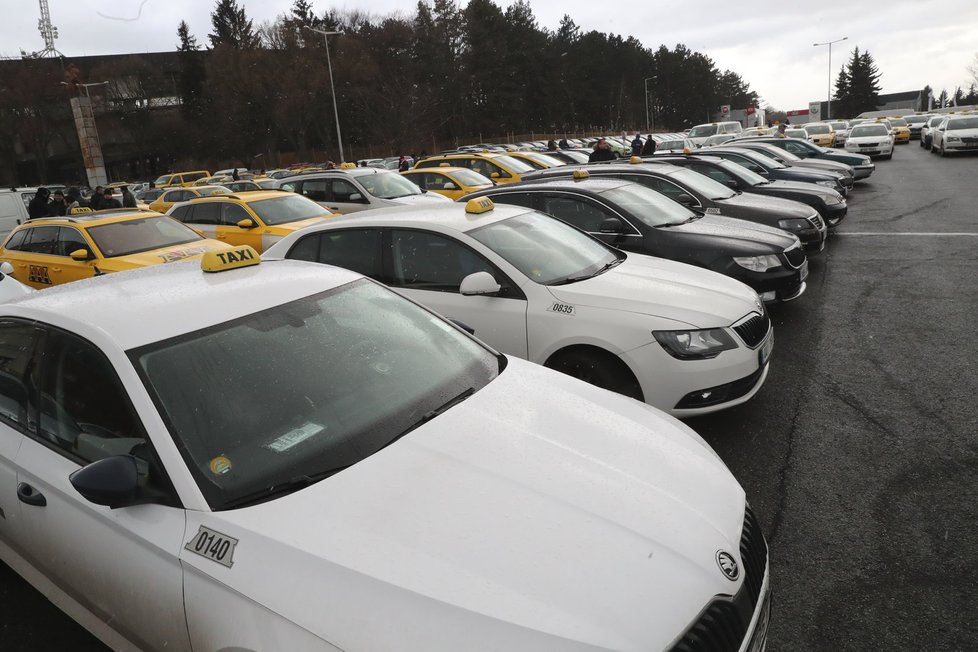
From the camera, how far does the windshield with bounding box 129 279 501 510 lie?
2.22 m

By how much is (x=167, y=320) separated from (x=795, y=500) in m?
3.41

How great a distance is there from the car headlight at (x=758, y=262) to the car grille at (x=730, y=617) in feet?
16.3

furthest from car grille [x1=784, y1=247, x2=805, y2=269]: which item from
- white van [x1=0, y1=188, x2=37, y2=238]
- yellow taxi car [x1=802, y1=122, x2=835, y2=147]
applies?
yellow taxi car [x1=802, y1=122, x2=835, y2=147]

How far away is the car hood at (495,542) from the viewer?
1672 millimetres

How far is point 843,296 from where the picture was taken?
8117mm

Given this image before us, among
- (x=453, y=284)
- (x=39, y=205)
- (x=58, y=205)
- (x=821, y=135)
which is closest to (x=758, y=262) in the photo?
(x=453, y=284)

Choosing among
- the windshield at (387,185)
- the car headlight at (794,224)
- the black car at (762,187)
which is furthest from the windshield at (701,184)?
the windshield at (387,185)

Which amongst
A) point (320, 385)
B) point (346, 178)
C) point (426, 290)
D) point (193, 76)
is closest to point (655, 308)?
point (426, 290)

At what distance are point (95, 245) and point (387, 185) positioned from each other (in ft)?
20.3

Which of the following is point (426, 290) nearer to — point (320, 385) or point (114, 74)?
point (320, 385)

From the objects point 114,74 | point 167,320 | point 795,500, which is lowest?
point 795,500

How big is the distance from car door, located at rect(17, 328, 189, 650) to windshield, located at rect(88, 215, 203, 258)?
7.19 m

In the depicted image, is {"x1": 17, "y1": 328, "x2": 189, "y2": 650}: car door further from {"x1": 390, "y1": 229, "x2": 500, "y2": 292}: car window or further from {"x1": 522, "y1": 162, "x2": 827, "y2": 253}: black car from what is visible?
{"x1": 522, "y1": 162, "x2": 827, "y2": 253}: black car

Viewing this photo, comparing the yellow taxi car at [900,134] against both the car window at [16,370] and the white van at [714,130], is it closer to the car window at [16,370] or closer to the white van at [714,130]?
the white van at [714,130]
